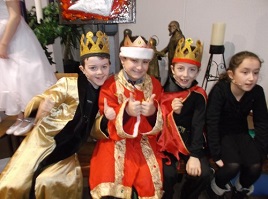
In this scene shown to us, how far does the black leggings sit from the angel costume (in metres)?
0.79

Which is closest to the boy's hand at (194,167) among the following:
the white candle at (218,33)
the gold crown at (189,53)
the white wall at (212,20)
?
the gold crown at (189,53)

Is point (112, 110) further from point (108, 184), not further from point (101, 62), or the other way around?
point (108, 184)

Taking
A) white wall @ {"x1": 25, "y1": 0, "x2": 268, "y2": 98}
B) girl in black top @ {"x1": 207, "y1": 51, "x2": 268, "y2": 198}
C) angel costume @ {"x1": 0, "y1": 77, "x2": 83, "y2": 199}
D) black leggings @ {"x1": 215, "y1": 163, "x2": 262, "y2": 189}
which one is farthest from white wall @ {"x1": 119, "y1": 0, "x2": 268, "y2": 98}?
angel costume @ {"x1": 0, "y1": 77, "x2": 83, "y2": 199}

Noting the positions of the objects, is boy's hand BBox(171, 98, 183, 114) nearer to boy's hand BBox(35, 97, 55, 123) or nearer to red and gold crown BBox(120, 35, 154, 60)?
red and gold crown BBox(120, 35, 154, 60)

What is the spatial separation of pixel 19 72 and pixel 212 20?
178 cm

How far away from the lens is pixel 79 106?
1268 mm

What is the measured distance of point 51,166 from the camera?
3.98 ft

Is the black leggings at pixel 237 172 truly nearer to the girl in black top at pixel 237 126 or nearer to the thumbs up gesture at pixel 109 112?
the girl in black top at pixel 237 126

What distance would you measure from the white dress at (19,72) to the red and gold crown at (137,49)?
60 cm

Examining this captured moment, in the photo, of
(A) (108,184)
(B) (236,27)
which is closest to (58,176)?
(A) (108,184)

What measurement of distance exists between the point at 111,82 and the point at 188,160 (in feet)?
2.02

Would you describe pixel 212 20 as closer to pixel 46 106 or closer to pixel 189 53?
pixel 189 53

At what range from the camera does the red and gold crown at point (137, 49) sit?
1182 millimetres

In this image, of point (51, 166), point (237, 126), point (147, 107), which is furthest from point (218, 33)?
point (51, 166)
